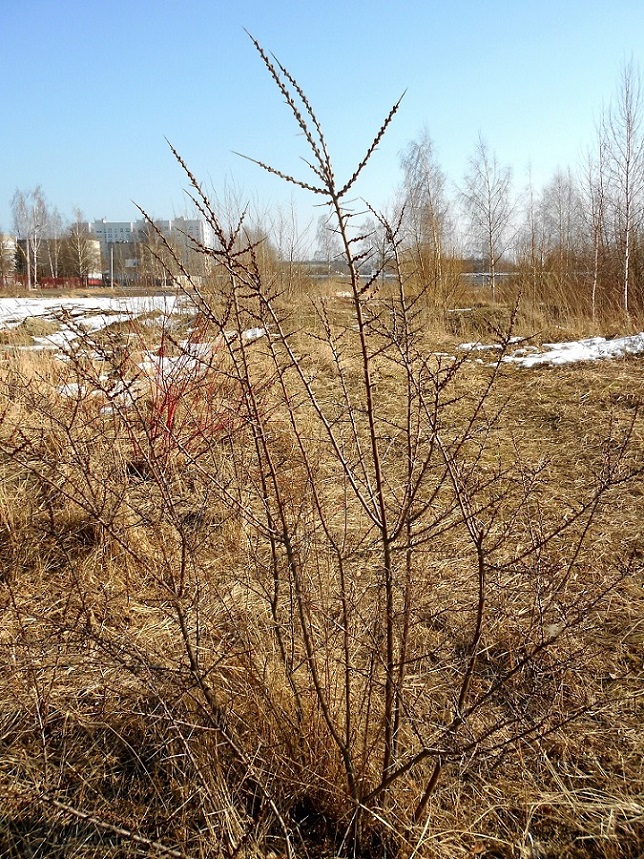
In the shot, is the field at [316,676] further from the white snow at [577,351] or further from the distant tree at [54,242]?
the distant tree at [54,242]

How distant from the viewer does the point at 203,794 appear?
1200mm

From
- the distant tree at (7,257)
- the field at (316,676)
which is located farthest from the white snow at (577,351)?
the distant tree at (7,257)

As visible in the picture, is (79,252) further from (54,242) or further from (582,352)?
(582,352)

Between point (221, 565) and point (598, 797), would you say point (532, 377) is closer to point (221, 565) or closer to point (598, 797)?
point (221, 565)

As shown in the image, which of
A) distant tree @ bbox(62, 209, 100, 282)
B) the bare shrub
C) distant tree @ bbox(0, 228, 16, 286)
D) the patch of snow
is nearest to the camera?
the bare shrub

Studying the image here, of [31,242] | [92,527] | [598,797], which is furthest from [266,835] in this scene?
[31,242]

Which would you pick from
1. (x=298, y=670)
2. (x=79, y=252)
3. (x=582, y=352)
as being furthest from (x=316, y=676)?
→ (x=79, y=252)

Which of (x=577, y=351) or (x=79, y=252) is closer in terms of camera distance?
(x=577, y=351)

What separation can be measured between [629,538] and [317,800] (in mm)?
1817

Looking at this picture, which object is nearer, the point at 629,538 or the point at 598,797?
the point at 598,797

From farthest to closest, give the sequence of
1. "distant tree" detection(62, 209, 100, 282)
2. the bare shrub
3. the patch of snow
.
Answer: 1. "distant tree" detection(62, 209, 100, 282)
2. the patch of snow
3. the bare shrub

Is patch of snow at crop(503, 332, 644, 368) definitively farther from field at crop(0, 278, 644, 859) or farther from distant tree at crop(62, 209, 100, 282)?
distant tree at crop(62, 209, 100, 282)

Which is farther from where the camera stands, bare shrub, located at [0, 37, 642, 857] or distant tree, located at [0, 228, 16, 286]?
distant tree, located at [0, 228, 16, 286]

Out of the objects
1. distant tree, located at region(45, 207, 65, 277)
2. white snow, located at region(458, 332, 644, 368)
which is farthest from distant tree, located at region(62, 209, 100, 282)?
white snow, located at region(458, 332, 644, 368)
